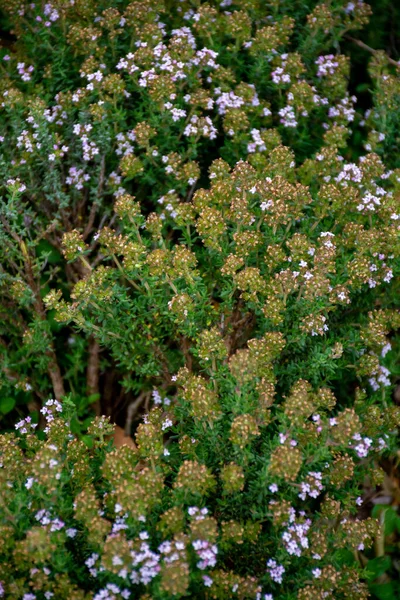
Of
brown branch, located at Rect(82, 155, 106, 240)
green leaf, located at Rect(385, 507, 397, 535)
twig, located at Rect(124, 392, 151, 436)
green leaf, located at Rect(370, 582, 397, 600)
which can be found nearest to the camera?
green leaf, located at Rect(370, 582, 397, 600)

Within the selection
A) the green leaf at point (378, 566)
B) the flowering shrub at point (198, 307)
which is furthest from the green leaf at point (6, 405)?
the green leaf at point (378, 566)

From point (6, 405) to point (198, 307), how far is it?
1454mm

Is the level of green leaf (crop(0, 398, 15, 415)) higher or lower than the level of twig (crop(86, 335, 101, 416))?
lower

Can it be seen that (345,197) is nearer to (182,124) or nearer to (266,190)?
(266,190)

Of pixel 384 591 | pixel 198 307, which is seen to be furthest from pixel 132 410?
pixel 384 591

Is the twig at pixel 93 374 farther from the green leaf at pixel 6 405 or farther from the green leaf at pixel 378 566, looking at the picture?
the green leaf at pixel 378 566

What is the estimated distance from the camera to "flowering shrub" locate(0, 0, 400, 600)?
2.85 meters

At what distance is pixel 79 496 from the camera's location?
277 centimetres

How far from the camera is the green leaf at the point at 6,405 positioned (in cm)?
418

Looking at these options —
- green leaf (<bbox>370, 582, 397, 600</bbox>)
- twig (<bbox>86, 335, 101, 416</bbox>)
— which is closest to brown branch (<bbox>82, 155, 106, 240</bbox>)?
twig (<bbox>86, 335, 101, 416</bbox>)

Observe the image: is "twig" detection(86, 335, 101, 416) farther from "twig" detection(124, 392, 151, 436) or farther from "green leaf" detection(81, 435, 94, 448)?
"green leaf" detection(81, 435, 94, 448)

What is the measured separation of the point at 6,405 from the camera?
13.8 feet

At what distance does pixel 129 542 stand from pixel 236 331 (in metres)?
1.44

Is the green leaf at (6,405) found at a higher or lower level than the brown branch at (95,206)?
lower
